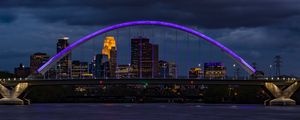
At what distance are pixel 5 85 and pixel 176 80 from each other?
39.5 metres

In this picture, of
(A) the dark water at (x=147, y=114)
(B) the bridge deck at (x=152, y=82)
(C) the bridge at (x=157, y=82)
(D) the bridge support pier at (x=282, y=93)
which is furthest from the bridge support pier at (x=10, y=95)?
(D) the bridge support pier at (x=282, y=93)

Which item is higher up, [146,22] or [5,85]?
[146,22]

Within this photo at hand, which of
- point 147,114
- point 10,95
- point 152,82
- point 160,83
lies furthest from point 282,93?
point 10,95

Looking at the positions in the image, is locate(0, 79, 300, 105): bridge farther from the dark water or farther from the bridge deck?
the dark water

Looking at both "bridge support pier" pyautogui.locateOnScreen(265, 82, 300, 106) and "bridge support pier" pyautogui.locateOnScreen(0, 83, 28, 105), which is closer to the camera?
"bridge support pier" pyautogui.locateOnScreen(265, 82, 300, 106)

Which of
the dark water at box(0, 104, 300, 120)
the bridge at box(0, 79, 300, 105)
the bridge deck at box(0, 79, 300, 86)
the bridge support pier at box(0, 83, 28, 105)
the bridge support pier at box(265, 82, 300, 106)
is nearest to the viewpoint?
the dark water at box(0, 104, 300, 120)

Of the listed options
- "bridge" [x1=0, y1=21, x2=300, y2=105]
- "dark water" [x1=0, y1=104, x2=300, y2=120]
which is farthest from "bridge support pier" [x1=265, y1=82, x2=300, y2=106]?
"dark water" [x1=0, y1=104, x2=300, y2=120]

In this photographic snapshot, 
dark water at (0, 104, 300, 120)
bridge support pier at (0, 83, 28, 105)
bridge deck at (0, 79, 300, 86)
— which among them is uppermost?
bridge deck at (0, 79, 300, 86)

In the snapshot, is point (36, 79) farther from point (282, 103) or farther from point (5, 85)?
point (282, 103)

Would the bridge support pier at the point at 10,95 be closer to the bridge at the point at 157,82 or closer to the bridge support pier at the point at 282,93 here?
the bridge at the point at 157,82

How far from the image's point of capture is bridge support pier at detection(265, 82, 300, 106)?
14275 centimetres

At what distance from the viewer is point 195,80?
13638 centimetres

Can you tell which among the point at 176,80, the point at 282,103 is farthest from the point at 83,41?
the point at 282,103

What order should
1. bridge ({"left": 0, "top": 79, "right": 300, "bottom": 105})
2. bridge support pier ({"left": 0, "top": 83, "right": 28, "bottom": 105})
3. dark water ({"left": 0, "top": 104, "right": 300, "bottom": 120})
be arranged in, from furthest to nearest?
1. bridge support pier ({"left": 0, "top": 83, "right": 28, "bottom": 105})
2. bridge ({"left": 0, "top": 79, "right": 300, "bottom": 105})
3. dark water ({"left": 0, "top": 104, "right": 300, "bottom": 120})
